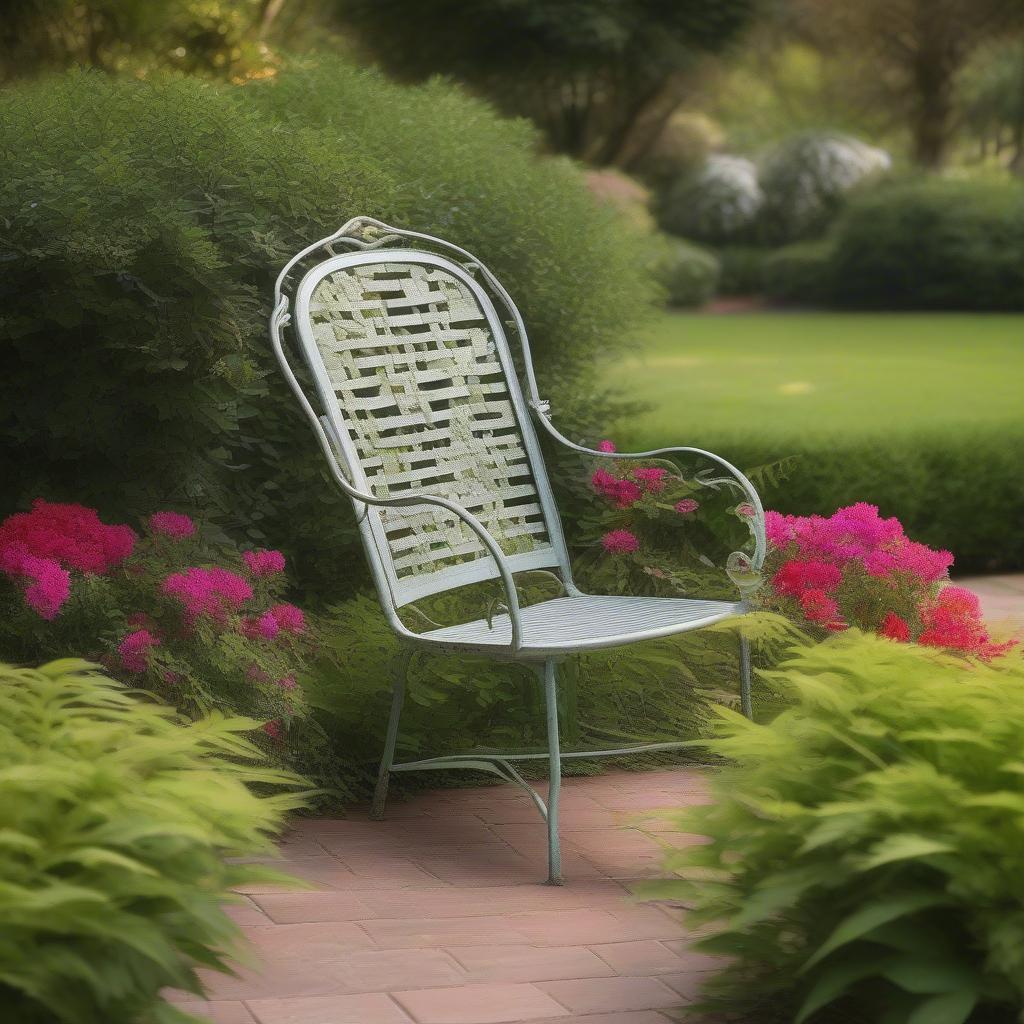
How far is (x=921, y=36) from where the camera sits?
3098 cm

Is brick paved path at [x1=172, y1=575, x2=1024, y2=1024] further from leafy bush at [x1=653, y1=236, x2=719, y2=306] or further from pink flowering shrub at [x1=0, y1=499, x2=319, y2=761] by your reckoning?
leafy bush at [x1=653, y1=236, x2=719, y2=306]

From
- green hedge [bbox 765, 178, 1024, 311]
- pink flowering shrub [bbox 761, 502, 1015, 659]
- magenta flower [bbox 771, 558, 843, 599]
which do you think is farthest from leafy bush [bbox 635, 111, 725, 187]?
magenta flower [bbox 771, 558, 843, 599]

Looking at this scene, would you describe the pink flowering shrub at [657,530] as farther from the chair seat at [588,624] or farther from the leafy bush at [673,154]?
the leafy bush at [673,154]

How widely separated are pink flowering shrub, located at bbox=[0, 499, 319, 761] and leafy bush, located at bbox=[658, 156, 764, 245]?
19.6 metres

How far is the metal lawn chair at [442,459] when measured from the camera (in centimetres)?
343

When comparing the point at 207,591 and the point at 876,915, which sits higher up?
the point at 876,915

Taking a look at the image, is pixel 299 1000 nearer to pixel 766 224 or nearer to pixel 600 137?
pixel 766 224

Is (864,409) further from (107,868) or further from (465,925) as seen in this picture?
(107,868)

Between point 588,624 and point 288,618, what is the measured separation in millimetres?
744

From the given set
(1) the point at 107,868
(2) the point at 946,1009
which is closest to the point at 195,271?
(1) the point at 107,868

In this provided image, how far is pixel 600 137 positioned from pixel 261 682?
74.1 ft

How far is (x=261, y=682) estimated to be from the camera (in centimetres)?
347

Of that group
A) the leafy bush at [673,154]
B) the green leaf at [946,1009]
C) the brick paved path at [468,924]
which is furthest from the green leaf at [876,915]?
the leafy bush at [673,154]

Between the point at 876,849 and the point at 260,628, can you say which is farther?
the point at 260,628
